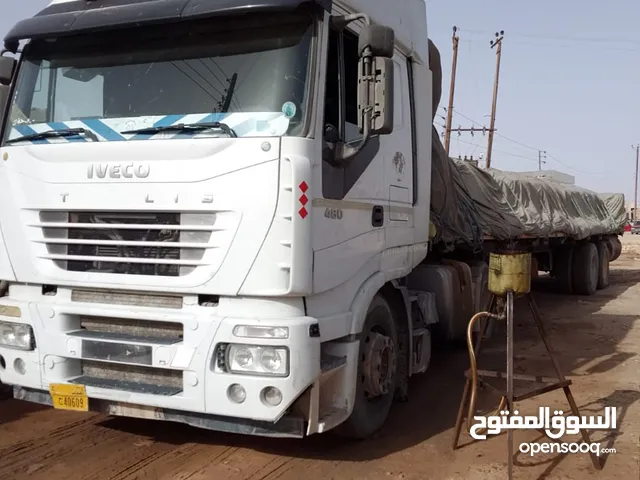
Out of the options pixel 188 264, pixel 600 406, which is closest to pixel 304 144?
pixel 188 264

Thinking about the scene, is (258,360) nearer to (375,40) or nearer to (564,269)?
(375,40)

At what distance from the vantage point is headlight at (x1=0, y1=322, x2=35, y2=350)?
4.05 metres

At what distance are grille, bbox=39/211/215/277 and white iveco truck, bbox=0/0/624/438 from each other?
0.5 inches

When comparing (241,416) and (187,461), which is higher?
(241,416)

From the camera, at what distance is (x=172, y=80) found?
396 cm

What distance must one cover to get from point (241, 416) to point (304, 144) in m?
1.60

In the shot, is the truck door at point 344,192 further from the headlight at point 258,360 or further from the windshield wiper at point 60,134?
the windshield wiper at point 60,134

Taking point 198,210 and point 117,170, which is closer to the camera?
point 198,210

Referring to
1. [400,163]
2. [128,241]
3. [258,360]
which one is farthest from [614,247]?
[128,241]

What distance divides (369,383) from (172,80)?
2.43 m

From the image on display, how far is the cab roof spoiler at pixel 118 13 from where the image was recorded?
3697mm

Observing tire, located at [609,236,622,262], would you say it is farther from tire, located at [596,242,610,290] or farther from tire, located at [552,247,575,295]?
tire, located at [552,247,575,295]

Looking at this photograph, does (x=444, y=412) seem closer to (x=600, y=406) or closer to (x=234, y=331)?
(x=600, y=406)

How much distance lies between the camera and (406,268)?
202 inches
